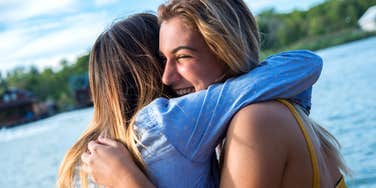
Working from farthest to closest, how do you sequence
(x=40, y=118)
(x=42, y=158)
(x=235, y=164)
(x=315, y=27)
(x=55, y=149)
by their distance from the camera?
(x=315, y=27) → (x=40, y=118) → (x=55, y=149) → (x=42, y=158) → (x=235, y=164)

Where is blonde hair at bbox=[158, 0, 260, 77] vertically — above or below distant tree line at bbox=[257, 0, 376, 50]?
above

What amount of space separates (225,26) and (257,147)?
267 mm

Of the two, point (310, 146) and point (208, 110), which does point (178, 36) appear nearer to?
point (208, 110)

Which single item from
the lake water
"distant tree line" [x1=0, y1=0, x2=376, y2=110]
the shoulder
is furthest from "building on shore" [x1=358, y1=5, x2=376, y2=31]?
the shoulder

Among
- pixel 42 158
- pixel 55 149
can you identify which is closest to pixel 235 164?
pixel 42 158

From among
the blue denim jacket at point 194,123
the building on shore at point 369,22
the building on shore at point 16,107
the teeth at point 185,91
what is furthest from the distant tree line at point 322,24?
the blue denim jacket at point 194,123

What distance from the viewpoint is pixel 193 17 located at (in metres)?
1.16

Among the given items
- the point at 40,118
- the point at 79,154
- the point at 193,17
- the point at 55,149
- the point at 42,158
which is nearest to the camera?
the point at 193,17

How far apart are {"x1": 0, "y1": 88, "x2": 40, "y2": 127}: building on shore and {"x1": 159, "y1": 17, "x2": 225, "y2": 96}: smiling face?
1528 inches

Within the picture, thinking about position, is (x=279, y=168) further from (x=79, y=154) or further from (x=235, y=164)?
(x=79, y=154)

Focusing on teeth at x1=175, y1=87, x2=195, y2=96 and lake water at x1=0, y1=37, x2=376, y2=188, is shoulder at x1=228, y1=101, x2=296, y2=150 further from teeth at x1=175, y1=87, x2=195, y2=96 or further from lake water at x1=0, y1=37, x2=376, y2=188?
lake water at x1=0, y1=37, x2=376, y2=188

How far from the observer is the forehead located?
1.17 metres

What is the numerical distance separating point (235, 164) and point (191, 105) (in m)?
→ 0.15

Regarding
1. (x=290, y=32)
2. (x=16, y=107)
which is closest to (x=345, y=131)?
(x=16, y=107)
